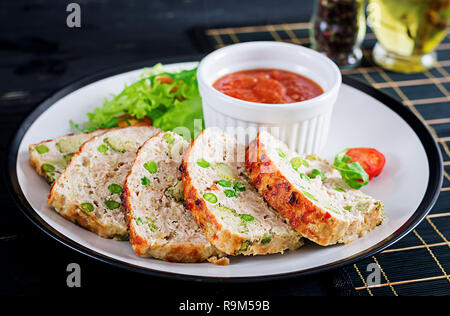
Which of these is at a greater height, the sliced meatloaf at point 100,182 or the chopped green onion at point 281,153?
the chopped green onion at point 281,153

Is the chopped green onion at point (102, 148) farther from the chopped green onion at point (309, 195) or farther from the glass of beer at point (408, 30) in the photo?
the glass of beer at point (408, 30)

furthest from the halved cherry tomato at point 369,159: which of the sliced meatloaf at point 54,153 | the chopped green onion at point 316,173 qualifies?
the sliced meatloaf at point 54,153

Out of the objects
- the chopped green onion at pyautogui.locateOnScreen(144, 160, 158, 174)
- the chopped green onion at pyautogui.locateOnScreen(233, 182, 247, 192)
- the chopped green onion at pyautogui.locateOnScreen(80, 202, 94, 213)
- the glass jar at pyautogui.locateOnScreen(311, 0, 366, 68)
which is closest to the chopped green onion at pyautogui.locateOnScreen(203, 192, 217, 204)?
the chopped green onion at pyautogui.locateOnScreen(233, 182, 247, 192)

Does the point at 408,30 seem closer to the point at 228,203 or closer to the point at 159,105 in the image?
the point at 159,105

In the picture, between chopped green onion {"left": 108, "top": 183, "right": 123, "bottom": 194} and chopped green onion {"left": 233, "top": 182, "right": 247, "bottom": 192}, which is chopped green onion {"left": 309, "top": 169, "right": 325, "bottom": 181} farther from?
chopped green onion {"left": 108, "top": 183, "right": 123, "bottom": 194}

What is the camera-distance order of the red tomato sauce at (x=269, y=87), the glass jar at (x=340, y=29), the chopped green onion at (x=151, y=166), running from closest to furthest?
1. the chopped green onion at (x=151, y=166)
2. the red tomato sauce at (x=269, y=87)
3. the glass jar at (x=340, y=29)

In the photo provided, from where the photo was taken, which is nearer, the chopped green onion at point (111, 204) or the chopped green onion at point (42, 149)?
the chopped green onion at point (111, 204)

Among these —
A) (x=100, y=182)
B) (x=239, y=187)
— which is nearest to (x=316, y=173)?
(x=239, y=187)
